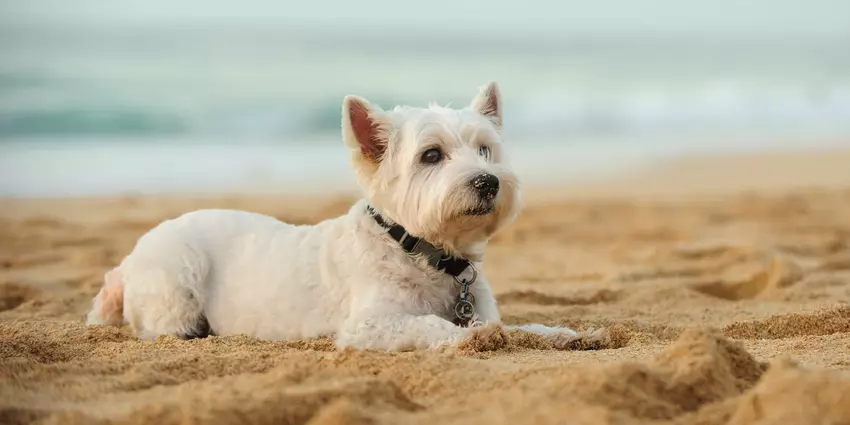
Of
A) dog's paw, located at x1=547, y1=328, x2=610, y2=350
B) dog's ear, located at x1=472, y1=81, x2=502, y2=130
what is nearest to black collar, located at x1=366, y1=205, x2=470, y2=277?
dog's paw, located at x1=547, y1=328, x2=610, y2=350

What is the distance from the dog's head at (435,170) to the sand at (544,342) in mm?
615

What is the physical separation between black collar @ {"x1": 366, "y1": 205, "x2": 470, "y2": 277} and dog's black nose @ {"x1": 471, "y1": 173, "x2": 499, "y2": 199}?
496 millimetres

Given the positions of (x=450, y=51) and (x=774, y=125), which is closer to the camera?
→ (x=774, y=125)

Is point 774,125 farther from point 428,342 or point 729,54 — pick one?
point 428,342

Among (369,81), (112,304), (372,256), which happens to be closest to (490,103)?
(372,256)

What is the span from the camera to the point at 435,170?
4828 millimetres

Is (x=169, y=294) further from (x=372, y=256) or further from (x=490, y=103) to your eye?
(x=490, y=103)

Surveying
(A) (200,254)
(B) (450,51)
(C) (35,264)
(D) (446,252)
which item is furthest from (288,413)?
(B) (450,51)

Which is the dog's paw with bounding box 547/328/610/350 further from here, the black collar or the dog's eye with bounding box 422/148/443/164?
the dog's eye with bounding box 422/148/443/164

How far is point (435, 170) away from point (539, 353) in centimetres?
104

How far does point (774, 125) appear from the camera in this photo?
1961 cm

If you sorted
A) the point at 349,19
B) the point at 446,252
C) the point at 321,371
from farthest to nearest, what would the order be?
the point at 349,19, the point at 446,252, the point at 321,371

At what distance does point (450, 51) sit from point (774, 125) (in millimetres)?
10482

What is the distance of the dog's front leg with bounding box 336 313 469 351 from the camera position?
15.1 feet
